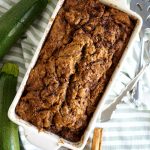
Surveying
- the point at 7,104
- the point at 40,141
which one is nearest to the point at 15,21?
the point at 7,104

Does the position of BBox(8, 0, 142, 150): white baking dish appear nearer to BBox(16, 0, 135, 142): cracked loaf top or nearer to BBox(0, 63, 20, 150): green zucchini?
BBox(16, 0, 135, 142): cracked loaf top

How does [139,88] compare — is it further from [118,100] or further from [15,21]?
[15,21]

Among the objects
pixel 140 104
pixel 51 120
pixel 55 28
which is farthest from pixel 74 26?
pixel 140 104

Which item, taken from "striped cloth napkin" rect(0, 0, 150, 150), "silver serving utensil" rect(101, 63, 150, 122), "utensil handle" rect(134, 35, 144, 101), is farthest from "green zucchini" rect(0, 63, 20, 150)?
"utensil handle" rect(134, 35, 144, 101)

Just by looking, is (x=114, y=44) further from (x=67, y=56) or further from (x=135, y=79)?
(x=135, y=79)

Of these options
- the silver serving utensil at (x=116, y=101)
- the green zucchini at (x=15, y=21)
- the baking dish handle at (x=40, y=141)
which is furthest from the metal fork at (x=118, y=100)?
the green zucchini at (x=15, y=21)
